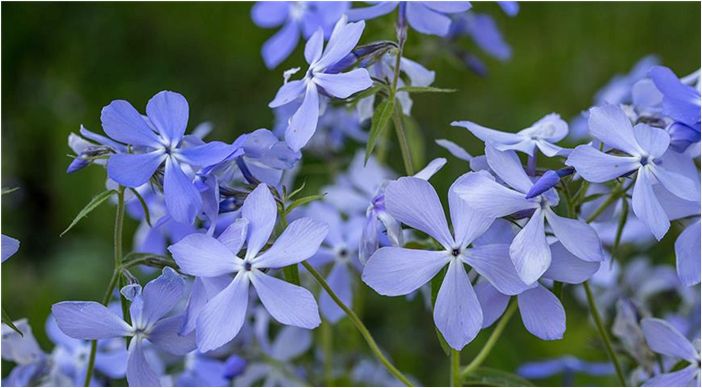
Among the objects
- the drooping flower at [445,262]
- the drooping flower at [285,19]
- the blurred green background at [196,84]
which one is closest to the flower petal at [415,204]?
the drooping flower at [445,262]

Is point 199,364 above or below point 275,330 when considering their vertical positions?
above

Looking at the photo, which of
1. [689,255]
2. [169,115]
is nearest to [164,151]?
[169,115]

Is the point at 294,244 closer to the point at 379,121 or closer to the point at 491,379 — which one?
the point at 379,121

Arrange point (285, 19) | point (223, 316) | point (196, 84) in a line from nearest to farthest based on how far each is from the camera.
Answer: point (223, 316) → point (285, 19) → point (196, 84)

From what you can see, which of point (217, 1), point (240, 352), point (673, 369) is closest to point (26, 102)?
point (217, 1)

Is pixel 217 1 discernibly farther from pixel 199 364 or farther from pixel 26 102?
pixel 199 364

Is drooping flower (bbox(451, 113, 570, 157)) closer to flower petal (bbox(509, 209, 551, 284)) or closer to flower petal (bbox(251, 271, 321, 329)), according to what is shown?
flower petal (bbox(509, 209, 551, 284))

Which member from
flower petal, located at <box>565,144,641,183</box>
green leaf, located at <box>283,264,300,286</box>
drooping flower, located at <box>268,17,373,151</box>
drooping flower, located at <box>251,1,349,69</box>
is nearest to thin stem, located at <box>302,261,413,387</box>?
green leaf, located at <box>283,264,300,286</box>
